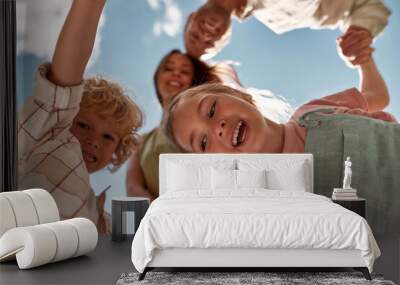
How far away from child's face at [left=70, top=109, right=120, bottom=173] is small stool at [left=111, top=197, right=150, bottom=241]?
2.40 ft

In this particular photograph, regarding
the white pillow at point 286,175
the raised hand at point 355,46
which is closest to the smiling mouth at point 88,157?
the white pillow at point 286,175

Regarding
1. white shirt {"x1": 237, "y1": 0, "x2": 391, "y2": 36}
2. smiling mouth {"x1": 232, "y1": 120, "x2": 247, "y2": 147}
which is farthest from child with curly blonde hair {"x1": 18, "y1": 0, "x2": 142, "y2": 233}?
white shirt {"x1": 237, "y1": 0, "x2": 391, "y2": 36}

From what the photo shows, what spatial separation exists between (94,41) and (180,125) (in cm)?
135

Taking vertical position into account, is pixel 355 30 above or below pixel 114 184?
above

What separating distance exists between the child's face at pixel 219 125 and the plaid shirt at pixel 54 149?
1171mm

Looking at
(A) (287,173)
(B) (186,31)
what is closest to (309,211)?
(A) (287,173)

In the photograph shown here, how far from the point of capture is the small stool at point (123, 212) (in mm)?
6898

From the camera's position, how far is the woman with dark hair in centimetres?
750

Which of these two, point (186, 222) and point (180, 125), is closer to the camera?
point (186, 222)

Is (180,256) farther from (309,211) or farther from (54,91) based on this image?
(54,91)

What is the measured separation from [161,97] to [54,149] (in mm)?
1344

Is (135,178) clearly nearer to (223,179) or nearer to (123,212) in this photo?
(123,212)

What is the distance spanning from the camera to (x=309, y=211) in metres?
5.14

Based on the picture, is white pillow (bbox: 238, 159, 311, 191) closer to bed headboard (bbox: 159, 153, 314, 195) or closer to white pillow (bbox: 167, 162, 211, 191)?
bed headboard (bbox: 159, 153, 314, 195)
